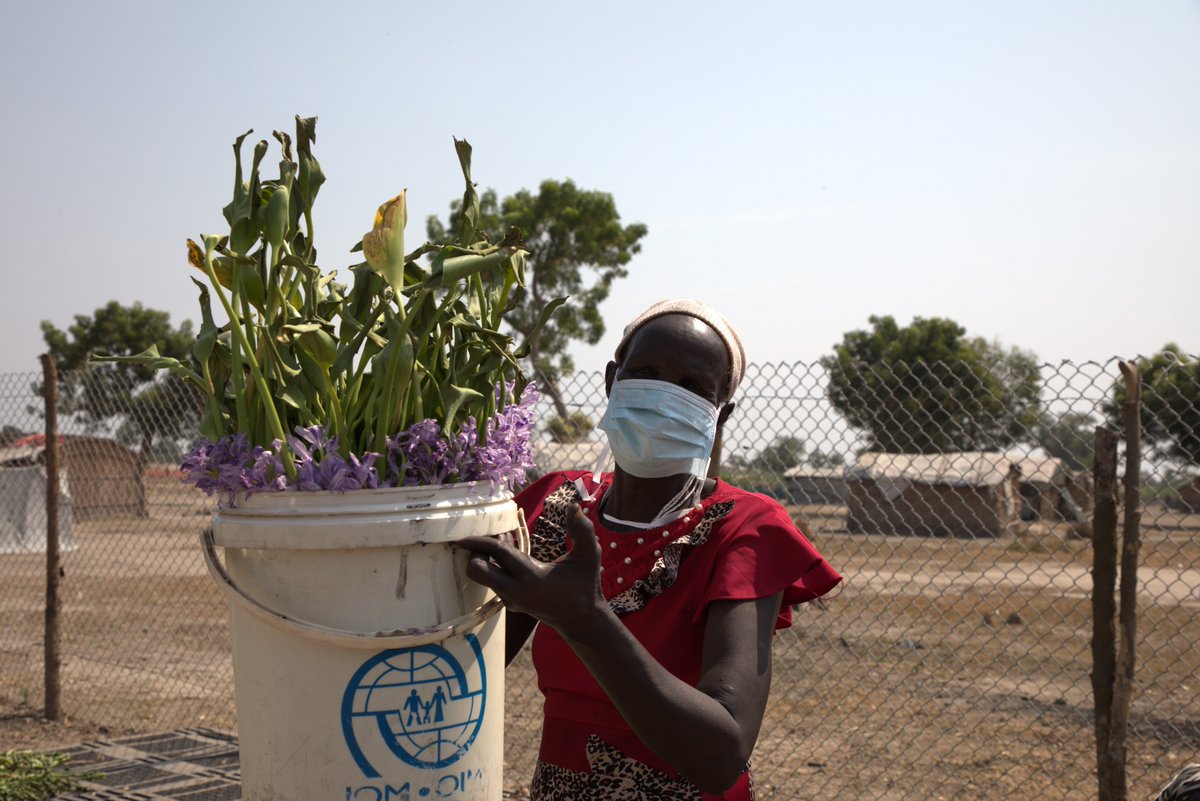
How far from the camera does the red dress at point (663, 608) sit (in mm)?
1552

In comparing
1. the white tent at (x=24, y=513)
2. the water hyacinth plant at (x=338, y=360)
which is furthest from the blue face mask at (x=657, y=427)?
the white tent at (x=24, y=513)

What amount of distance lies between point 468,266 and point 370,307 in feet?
0.56

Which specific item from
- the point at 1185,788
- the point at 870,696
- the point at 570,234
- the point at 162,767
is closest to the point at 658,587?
the point at 1185,788

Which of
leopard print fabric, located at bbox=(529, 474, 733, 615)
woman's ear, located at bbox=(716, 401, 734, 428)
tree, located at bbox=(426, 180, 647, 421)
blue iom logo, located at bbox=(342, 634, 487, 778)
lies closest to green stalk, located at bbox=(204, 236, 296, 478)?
blue iom logo, located at bbox=(342, 634, 487, 778)

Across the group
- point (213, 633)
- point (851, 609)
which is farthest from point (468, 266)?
point (851, 609)

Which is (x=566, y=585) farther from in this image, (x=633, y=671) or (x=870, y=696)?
(x=870, y=696)

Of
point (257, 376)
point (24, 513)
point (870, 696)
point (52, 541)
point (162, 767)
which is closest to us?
point (257, 376)

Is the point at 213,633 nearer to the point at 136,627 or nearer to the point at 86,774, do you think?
the point at 136,627

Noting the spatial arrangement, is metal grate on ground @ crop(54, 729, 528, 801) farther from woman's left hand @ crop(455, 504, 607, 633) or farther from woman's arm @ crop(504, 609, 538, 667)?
woman's left hand @ crop(455, 504, 607, 633)

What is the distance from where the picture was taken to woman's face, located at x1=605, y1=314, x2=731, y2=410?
1707 mm

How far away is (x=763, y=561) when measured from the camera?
5.06ft

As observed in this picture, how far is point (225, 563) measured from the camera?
145 centimetres

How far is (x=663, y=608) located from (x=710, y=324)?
49cm

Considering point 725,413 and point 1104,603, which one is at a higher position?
point 725,413
